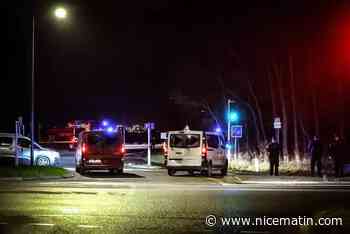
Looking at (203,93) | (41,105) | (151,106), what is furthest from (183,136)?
(151,106)

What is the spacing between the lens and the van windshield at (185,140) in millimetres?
29359

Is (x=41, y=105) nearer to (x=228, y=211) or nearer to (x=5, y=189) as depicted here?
(x=5, y=189)

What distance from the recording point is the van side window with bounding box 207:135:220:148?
29.6 meters

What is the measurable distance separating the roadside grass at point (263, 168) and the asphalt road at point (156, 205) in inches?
238

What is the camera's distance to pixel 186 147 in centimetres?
2939

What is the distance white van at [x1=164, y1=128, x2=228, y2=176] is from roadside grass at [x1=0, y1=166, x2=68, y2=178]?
446 centimetres

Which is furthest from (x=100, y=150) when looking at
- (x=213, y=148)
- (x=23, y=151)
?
(x=23, y=151)

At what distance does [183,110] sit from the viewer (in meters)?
69.2

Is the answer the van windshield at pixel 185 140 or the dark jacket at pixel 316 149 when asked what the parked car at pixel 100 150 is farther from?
the dark jacket at pixel 316 149

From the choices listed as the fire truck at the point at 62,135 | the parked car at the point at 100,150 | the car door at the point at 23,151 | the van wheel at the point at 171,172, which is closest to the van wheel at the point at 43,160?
the car door at the point at 23,151

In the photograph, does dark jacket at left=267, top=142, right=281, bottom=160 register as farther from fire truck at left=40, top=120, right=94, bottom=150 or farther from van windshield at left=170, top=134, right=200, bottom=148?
fire truck at left=40, top=120, right=94, bottom=150

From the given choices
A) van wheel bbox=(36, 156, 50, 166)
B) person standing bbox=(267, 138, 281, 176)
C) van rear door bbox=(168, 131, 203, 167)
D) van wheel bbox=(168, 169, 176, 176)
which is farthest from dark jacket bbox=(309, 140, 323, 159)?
van wheel bbox=(36, 156, 50, 166)

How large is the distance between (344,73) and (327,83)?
8.91 feet

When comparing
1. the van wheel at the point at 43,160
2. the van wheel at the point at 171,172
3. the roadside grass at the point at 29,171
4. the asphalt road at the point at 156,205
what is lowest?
the asphalt road at the point at 156,205
